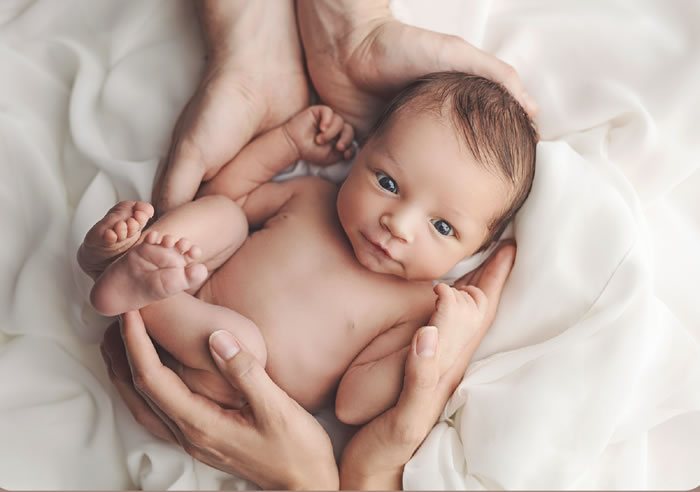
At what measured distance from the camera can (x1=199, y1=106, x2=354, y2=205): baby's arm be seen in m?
1.62

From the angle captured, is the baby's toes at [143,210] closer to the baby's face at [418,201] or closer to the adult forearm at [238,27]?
the baby's face at [418,201]

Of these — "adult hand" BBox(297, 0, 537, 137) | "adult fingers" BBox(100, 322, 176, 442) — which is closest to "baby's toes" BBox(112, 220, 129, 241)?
"adult fingers" BBox(100, 322, 176, 442)

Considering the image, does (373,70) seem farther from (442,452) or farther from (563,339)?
(442,452)

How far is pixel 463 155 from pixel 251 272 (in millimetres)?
520

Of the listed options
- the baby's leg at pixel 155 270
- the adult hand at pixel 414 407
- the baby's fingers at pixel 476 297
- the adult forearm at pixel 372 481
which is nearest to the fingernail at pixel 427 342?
the adult hand at pixel 414 407

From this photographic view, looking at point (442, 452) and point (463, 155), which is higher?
point (463, 155)

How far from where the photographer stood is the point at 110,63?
174 centimetres

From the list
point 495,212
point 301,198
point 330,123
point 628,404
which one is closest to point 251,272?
point 301,198

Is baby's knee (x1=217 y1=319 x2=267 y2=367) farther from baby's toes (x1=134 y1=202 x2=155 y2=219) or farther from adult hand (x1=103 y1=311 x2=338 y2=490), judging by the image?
baby's toes (x1=134 y1=202 x2=155 y2=219)

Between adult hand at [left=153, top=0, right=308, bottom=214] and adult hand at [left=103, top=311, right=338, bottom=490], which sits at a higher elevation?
adult hand at [left=153, top=0, right=308, bottom=214]

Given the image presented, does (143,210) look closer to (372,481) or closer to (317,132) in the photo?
(317,132)

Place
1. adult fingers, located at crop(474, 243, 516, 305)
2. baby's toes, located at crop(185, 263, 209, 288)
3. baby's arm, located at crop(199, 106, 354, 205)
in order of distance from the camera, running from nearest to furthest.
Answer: baby's toes, located at crop(185, 263, 209, 288) < adult fingers, located at crop(474, 243, 516, 305) < baby's arm, located at crop(199, 106, 354, 205)

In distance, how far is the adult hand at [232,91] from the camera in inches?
60.5

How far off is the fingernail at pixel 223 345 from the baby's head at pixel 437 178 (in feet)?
1.14
